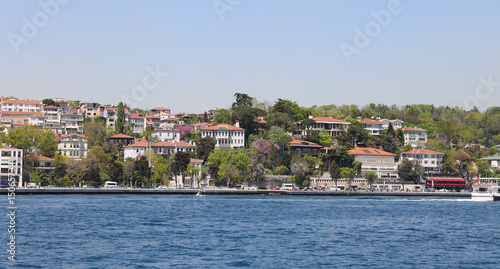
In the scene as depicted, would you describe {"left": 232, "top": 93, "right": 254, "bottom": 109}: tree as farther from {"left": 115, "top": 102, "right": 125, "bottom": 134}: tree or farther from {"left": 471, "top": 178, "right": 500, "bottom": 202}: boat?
{"left": 471, "top": 178, "right": 500, "bottom": 202}: boat

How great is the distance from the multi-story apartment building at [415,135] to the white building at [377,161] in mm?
22819

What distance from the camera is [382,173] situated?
102625 mm

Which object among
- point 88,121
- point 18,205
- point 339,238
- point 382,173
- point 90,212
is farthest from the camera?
point 88,121

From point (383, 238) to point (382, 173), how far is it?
68186 mm

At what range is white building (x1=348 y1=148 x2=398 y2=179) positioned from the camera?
332ft

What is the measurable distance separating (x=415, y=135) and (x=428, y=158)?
2006cm

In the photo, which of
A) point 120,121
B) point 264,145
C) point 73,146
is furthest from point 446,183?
point 73,146

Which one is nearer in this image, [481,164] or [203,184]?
[203,184]

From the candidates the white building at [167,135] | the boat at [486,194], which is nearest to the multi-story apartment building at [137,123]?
the white building at [167,135]

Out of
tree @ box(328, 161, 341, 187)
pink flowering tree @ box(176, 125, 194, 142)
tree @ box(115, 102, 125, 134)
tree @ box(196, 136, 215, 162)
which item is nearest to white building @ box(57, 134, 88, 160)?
tree @ box(115, 102, 125, 134)

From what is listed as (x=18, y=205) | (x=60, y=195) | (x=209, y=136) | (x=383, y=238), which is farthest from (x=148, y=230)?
(x=209, y=136)

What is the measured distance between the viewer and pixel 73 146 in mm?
105750

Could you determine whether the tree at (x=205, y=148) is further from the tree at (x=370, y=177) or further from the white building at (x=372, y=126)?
the white building at (x=372, y=126)

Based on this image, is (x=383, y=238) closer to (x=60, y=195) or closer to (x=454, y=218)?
(x=454, y=218)
